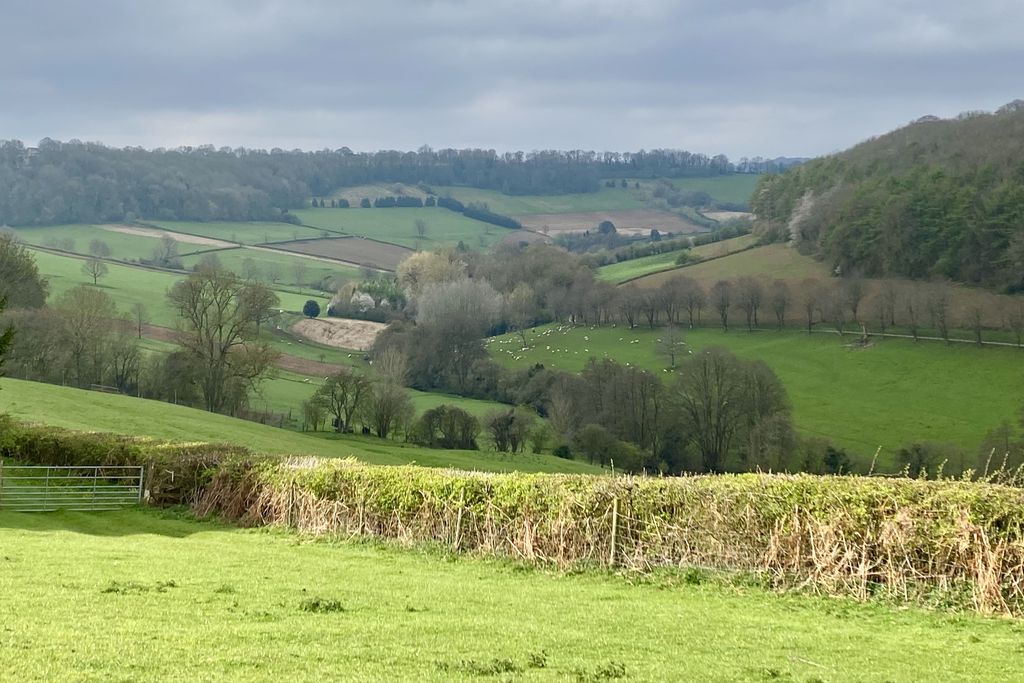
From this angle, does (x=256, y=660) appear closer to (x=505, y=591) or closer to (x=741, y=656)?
(x=741, y=656)

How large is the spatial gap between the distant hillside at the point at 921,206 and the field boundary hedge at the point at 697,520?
113766mm

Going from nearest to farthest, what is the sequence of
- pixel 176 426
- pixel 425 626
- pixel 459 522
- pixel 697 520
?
1. pixel 425 626
2. pixel 697 520
3. pixel 459 522
4. pixel 176 426

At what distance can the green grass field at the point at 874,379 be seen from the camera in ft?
313

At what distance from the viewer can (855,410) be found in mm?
101562

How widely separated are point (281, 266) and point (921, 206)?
104 m

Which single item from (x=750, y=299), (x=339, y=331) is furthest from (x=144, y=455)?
(x=339, y=331)

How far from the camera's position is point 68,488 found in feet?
110

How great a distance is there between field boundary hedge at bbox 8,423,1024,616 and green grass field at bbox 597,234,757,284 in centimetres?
12714

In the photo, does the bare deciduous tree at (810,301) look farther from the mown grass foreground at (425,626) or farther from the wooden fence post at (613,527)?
the mown grass foreground at (425,626)

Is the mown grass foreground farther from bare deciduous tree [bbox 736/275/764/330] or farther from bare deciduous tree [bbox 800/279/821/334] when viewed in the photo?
bare deciduous tree [bbox 736/275/764/330]

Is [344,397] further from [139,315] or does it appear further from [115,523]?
[115,523]

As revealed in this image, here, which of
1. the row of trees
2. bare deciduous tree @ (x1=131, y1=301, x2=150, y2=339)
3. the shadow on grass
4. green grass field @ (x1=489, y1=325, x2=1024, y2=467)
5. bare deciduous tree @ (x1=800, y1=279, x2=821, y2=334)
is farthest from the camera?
bare deciduous tree @ (x1=800, y1=279, x2=821, y2=334)

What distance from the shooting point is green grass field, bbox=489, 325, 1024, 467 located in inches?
3757

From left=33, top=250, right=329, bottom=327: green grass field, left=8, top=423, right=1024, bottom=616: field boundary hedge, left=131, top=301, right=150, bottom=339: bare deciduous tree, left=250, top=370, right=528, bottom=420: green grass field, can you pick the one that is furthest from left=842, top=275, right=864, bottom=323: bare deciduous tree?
left=8, top=423, right=1024, bottom=616: field boundary hedge
